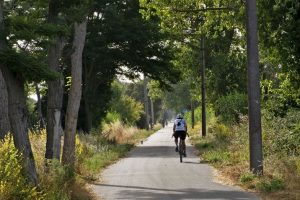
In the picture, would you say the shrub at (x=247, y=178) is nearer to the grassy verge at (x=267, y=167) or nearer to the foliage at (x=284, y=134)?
the grassy verge at (x=267, y=167)

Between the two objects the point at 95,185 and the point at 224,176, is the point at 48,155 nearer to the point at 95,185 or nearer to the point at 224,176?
the point at 95,185

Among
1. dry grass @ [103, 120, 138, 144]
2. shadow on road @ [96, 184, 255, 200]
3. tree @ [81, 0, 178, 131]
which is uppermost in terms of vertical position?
tree @ [81, 0, 178, 131]

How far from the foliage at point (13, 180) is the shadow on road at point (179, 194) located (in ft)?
13.2

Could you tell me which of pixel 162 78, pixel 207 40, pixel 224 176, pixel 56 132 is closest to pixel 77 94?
pixel 56 132

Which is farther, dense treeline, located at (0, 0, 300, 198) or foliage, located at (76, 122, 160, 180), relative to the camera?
foliage, located at (76, 122, 160, 180)

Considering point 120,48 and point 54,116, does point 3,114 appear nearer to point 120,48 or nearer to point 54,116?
point 54,116

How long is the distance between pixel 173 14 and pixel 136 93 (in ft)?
308

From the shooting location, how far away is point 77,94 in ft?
57.7

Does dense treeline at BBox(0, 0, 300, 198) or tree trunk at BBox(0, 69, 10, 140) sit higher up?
dense treeline at BBox(0, 0, 300, 198)

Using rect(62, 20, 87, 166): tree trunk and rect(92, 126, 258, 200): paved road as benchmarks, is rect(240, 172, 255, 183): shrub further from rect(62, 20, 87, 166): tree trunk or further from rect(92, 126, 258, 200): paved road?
rect(62, 20, 87, 166): tree trunk

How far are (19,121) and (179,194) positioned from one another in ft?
15.8

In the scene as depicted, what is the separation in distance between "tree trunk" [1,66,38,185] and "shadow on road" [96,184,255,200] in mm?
3745

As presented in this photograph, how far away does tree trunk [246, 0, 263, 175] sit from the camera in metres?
16.0

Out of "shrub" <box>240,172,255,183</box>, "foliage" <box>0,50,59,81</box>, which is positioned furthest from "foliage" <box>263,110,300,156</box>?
"foliage" <box>0,50,59,81</box>
